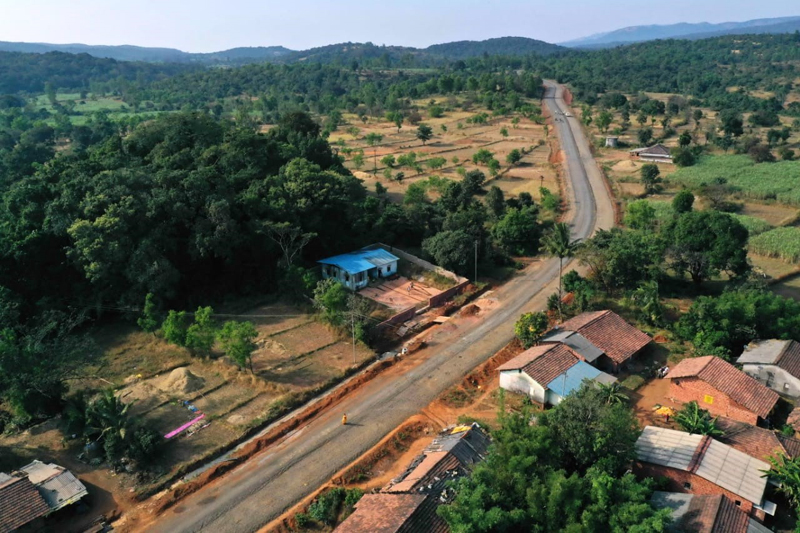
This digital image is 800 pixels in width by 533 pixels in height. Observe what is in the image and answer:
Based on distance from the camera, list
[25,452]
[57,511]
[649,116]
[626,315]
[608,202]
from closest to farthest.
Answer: [57,511] < [25,452] < [626,315] < [608,202] < [649,116]

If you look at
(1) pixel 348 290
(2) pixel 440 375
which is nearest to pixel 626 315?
(2) pixel 440 375

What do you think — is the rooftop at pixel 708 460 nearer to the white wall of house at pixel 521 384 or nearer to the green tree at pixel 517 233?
the white wall of house at pixel 521 384

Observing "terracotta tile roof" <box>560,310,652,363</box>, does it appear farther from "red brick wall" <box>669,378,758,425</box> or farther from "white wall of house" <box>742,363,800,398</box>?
"white wall of house" <box>742,363,800,398</box>

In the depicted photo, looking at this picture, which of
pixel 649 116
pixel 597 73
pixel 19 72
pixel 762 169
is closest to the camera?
pixel 762 169

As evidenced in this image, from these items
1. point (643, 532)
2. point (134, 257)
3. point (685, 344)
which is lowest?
point (685, 344)

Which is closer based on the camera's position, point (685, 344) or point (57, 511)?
point (57, 511)

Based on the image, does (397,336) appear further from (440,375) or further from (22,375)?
(22,375)

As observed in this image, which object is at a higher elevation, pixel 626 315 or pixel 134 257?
pixel 134 257
